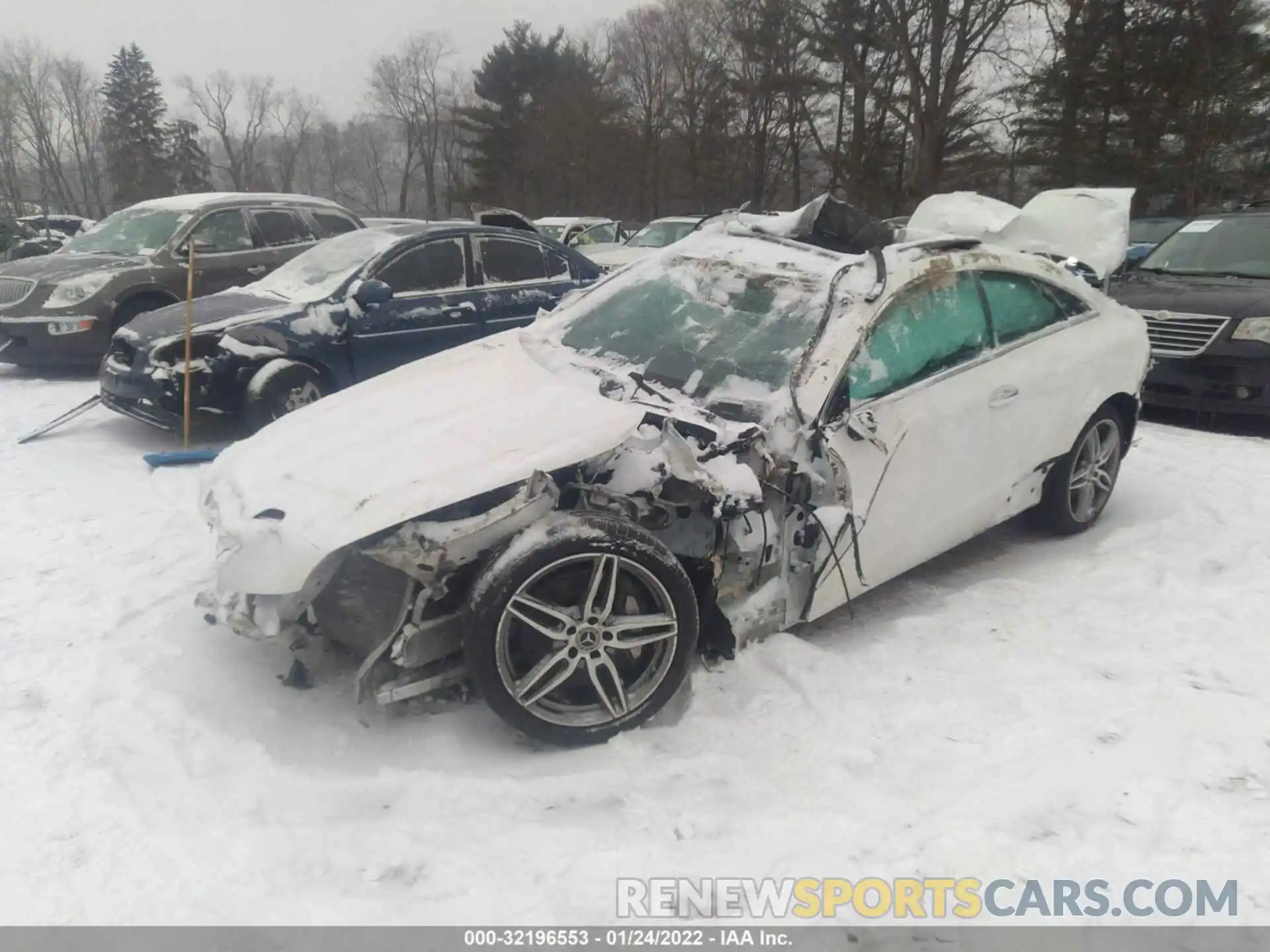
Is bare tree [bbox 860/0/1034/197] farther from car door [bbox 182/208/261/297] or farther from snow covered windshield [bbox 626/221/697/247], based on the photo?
car door [bbox 182/208/261/297]

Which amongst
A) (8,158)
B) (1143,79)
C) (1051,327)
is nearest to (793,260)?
(1051,327)

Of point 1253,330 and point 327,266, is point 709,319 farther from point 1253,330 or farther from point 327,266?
point 1253,330

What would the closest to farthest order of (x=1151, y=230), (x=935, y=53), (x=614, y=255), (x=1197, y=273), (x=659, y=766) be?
(x=659, y=766) < (x=1197, y=273) < (x=1151, y=230) < (x=614, y=255) < (x=935, y=53)

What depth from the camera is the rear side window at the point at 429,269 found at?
6992 mm

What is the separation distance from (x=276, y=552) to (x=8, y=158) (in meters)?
77.2

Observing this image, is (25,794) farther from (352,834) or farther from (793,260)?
(793,260)

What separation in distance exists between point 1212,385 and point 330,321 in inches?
268

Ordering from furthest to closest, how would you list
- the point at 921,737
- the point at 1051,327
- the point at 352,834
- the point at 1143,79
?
the point at 1143,79, the point at 1051,327, the point at 921,737, the point at 352,834

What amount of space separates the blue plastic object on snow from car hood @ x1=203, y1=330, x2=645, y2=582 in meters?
2.32

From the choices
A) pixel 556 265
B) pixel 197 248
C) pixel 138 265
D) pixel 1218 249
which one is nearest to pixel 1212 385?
pixel 1218 249

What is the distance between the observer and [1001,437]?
4.07 meters

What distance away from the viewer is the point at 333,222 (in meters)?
10.0

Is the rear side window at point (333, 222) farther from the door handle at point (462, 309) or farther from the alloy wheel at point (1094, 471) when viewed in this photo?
the alloy wheel at point (1094, 471)

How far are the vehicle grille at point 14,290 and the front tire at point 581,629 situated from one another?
7905 mm
